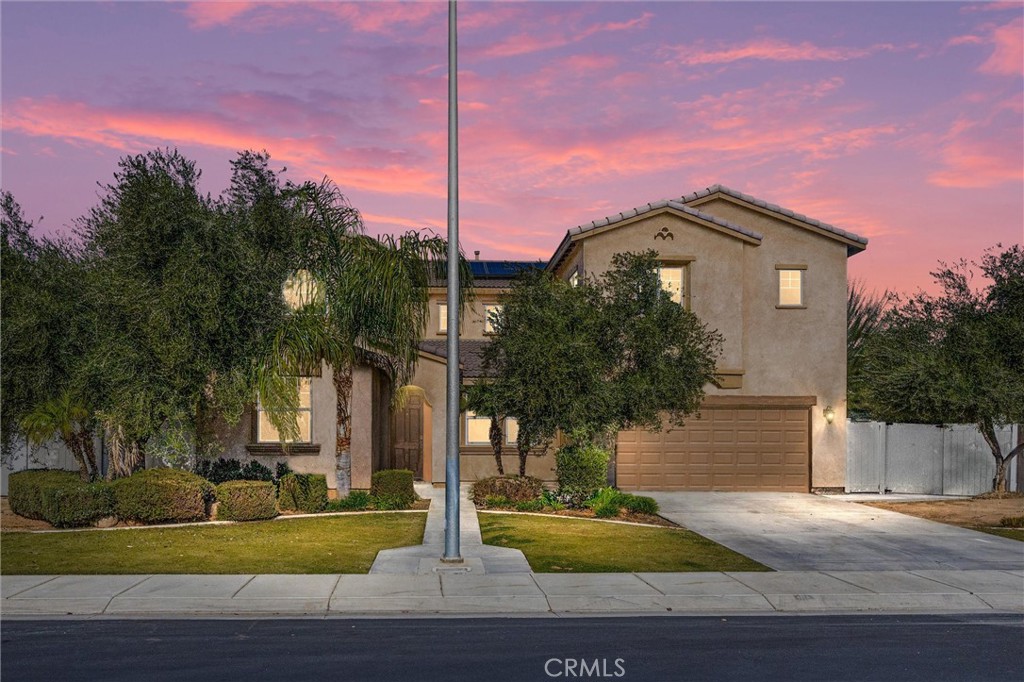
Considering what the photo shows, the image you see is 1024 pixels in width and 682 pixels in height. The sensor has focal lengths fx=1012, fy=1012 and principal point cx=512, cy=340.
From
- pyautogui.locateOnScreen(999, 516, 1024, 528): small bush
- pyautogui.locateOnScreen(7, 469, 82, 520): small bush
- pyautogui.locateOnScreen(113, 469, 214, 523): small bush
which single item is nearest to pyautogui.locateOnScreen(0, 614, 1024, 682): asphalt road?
pyautogui.locateOnScreen(113, 469, 214, 523): small bush

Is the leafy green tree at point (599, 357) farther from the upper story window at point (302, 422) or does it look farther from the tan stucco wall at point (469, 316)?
the tan stucco wall at point (469, 316)

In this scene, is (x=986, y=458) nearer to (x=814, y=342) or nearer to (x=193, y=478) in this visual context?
(x=814, y=342)

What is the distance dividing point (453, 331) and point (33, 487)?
1140 cm

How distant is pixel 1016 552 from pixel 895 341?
464 inches

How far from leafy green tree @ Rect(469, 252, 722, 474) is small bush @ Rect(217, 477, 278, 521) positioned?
19.6 ft

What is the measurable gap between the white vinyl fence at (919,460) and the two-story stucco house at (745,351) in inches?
23.6

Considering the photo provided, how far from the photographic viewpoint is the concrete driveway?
55.5ft

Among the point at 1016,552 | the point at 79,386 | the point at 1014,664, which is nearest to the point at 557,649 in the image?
the point at 1014,664

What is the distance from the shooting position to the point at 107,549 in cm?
1703

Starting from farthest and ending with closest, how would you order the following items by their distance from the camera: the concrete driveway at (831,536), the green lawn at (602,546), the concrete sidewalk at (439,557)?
1. the concrete driveway at (831,536)
2. the green lawn at (602,546)
3. the concrete sidewalk at (439,557)

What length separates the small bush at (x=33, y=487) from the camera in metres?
20.9

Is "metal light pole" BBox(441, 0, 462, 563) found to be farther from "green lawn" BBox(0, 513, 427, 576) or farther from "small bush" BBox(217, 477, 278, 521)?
"small bush" BBox(217, 477, 278, 521)

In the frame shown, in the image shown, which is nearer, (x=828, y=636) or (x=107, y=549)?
(x=828, y=636)

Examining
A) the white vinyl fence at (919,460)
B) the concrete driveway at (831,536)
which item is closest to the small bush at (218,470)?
the concrete driveway at (831,536)
